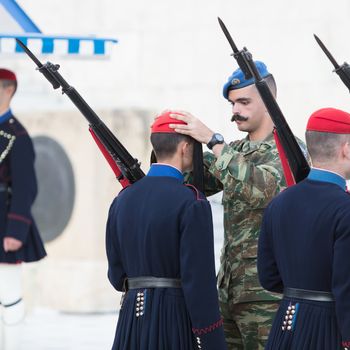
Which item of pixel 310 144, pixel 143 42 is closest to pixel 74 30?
pixel 143 42

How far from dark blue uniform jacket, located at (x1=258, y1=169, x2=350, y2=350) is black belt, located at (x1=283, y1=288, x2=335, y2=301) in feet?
Answer: 0.05

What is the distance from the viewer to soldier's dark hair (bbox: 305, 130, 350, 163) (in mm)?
3928

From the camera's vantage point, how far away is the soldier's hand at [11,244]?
21.9 feet

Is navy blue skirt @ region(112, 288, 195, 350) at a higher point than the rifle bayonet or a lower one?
lower

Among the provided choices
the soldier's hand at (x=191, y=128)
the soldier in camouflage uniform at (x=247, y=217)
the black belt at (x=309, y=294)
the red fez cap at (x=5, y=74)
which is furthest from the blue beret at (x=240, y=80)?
the red fez cap at (x=5, y=74)

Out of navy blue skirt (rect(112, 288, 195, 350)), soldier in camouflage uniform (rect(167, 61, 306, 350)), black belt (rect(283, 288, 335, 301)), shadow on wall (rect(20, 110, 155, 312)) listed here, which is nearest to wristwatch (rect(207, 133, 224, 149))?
soldier in camouflage uniform (rect(167, 61, 306, 350))

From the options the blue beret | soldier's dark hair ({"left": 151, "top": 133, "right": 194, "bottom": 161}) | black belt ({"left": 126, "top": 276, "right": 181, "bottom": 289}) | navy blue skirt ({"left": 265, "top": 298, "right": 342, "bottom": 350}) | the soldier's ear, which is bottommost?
navy blue skirt ({"left": 265, "top": 298, "right": 342, "bottom": 350})

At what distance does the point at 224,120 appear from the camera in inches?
317

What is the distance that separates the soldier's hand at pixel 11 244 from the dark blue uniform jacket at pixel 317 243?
288 cm

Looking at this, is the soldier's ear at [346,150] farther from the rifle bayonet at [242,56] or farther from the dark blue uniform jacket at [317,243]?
the rifle bayonet at [242,56]

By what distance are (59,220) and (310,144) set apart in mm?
5003

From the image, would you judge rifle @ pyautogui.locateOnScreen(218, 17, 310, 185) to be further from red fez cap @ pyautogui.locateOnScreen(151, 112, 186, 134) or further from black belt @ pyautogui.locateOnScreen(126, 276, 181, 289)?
black belt @ pyautogui.locateOnScreen(126, 276, 181, 289)

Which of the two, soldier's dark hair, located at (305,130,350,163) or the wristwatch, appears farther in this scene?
the wristwatch

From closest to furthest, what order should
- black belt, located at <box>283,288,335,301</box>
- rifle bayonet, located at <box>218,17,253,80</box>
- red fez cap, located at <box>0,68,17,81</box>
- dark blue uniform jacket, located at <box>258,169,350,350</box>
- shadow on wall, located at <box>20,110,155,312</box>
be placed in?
dark blue uniform jacket, located at <box>258,169,350,350</box> < black belt, located at <box>283,288,335,301</box> < rifle bayonet, located at <box>218,17,253,80</box> < red fez cap, located at <box>0,68,17,81</box> < shadow on wall, located at <box>20,110,155,312</box>
